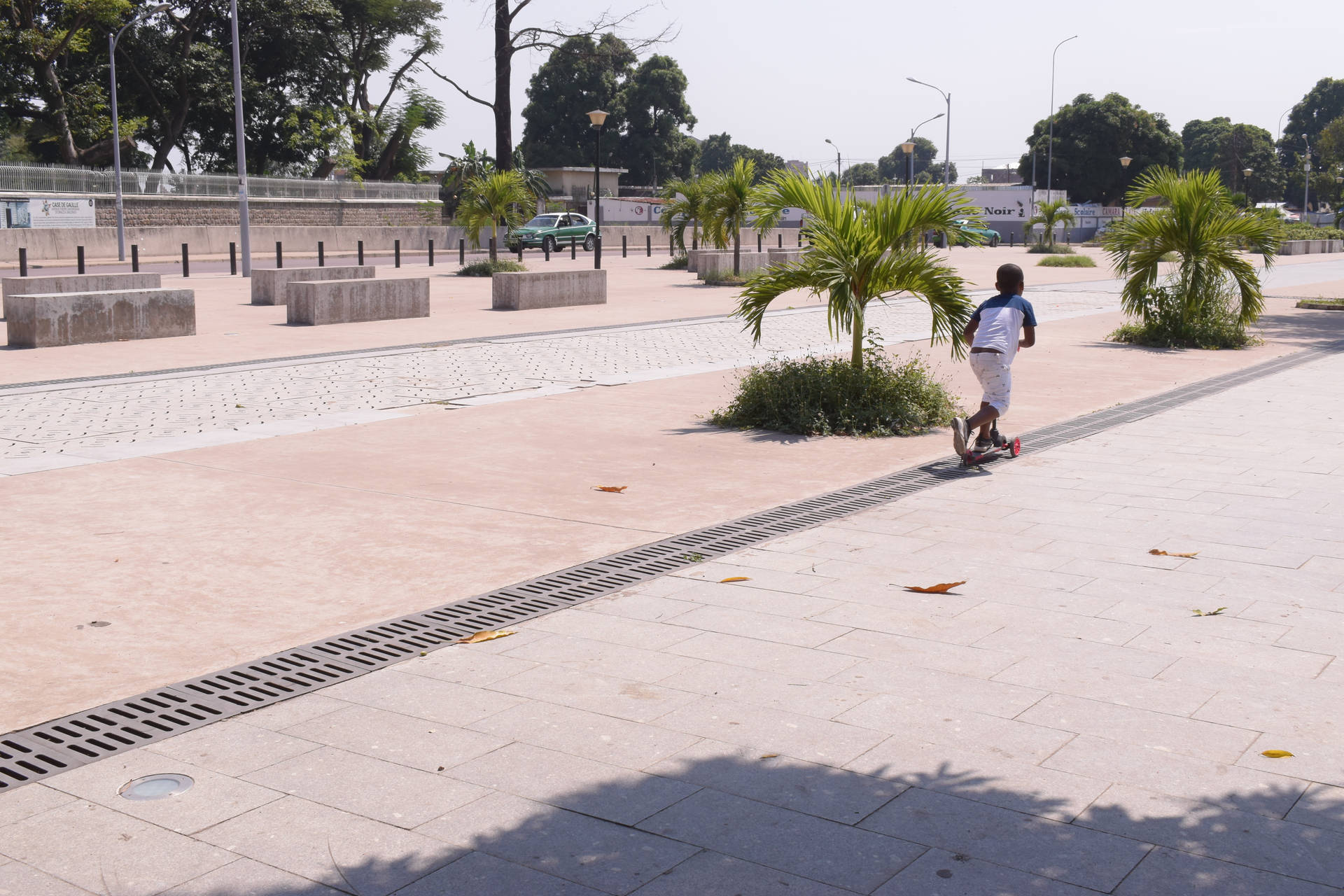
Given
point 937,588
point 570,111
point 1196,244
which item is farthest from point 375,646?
point 570,111

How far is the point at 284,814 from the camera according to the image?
3635 mm

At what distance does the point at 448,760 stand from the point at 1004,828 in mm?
1679

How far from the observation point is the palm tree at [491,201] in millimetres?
31188

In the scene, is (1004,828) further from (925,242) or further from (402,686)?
(925,242)

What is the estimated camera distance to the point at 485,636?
5277 millimetres

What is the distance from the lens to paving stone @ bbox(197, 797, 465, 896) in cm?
328

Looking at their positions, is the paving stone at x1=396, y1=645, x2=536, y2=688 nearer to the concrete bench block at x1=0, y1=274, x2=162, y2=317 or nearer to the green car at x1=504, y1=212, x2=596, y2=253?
the concrete bench block at x1=0, y1=274, x2=162, y2=317

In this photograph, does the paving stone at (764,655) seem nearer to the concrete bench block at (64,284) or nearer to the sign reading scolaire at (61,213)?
the concrete bench block at (64,284)

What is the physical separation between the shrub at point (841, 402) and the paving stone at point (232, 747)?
21.0 ft

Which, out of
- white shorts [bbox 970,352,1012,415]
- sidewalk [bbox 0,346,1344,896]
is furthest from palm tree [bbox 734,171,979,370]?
sidewalk [bbox 0,346,1344,896]

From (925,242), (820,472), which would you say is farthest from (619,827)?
(925,242)

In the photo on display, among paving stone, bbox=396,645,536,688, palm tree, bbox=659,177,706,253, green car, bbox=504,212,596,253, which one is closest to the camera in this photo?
paving stone, bbox=396,645,536,688

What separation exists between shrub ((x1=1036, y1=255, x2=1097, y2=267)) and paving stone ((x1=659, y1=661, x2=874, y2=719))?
37240 millimetres

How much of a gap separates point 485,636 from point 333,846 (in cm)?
186
